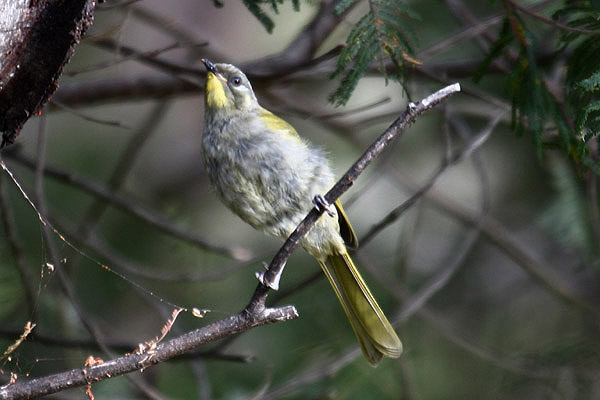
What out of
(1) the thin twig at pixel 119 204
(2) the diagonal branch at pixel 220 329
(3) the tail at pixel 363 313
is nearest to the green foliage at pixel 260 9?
(2) the diagonal branch at pixel 220 329

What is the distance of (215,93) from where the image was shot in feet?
11.9

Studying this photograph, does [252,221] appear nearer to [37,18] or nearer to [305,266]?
[37,18]

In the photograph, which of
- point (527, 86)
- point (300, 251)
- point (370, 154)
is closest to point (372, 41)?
point (527, 86)

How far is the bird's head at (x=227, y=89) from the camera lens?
362 cm

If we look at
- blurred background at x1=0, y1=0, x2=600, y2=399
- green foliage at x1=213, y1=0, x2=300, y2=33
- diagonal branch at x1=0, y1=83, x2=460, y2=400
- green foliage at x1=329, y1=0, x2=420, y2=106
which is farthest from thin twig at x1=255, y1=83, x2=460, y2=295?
blurred background at x1=0, y1=0, x2=600, y2=399

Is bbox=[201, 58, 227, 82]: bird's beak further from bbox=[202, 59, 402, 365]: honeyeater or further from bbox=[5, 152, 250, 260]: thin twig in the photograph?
bbox=[5, 152, 250, 260]: thin twig

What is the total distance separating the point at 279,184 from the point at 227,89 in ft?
1.99

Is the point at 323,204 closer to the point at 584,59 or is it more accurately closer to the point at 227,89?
the point at 584,59

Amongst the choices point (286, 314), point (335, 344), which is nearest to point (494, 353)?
point (335, 344)

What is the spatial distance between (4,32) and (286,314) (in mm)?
1172

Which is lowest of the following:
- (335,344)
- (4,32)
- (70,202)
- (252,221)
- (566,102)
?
(335,344)

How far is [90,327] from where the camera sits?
3355 millimetres

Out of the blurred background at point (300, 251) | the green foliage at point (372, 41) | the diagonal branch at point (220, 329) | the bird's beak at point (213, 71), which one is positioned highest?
the green foliage at point (372, 41)

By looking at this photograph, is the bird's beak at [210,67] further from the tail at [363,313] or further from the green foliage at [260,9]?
the tail at [363,313]
